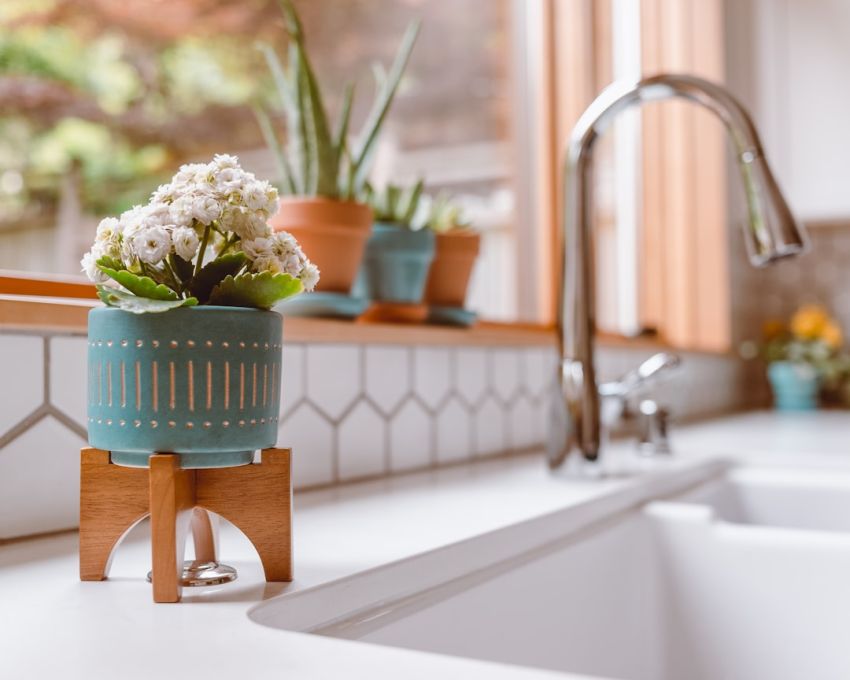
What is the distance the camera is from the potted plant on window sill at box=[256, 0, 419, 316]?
34.5 inches

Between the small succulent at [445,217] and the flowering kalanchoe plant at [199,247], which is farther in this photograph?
the small succulent at [445,217]

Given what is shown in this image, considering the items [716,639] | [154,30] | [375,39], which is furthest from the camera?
[375,39]

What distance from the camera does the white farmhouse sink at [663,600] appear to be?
0.67m

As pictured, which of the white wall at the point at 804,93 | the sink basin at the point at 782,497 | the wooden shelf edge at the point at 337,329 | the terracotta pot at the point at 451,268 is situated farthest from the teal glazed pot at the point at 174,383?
the white wall at the point at 804,93

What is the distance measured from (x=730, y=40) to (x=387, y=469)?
2068 mm

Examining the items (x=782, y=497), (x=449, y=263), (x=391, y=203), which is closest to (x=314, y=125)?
(x=391, y=203)

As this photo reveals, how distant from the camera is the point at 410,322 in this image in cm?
104

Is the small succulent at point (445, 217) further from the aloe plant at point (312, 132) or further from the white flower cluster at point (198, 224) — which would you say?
the white flower cluster at point (198, 224)

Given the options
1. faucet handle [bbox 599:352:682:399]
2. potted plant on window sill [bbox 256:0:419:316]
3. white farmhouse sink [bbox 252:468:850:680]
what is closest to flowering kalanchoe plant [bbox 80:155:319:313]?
white farmhouse sink [bbox 252:468:850:680]

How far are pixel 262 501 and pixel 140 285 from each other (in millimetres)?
140

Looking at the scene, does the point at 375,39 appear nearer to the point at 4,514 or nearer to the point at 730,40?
the point at 4,514

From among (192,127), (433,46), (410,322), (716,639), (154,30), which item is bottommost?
(716,639)

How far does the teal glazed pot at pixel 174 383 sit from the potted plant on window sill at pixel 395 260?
1.61 feet

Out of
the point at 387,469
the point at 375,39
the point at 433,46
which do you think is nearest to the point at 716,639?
the point at 387,469
